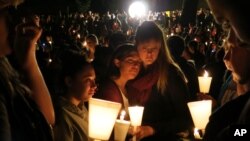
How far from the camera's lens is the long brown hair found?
179 inches

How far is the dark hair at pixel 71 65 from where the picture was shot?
3681 mm

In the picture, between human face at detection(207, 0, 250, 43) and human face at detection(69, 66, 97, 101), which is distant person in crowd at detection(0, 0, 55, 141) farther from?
human face at detection(207, 0, 250, 43)

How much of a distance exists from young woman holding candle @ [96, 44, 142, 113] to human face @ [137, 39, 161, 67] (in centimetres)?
6

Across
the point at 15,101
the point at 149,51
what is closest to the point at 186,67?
the point at 149,51

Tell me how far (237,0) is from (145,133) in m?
2.59

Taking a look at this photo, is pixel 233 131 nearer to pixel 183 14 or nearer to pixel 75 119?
pixel 75 119

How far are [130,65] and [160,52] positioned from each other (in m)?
0.34

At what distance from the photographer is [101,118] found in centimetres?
318

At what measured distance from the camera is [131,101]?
15.3ft

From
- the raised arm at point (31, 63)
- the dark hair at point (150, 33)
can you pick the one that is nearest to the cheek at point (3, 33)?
the raised arm at point (31, 63)

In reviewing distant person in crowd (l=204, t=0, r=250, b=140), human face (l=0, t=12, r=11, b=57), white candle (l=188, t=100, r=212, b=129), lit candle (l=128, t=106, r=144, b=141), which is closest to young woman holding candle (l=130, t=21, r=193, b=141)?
lit candle (l=128, t=106, r=144, b=141)

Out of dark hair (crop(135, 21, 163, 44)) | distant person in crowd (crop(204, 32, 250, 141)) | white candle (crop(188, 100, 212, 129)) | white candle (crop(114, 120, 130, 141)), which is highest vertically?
dark hair (crop(135, 21, 163, 44))

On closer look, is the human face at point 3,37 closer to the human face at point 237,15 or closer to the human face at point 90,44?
the human face at point 237,15

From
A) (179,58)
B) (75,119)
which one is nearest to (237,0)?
(75,119)
